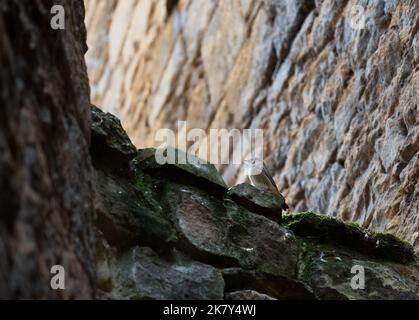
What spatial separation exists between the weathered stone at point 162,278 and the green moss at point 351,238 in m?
1.64

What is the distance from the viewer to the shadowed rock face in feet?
23.4

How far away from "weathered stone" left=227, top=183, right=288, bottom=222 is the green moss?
198 millimetres

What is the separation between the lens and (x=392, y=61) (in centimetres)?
1189

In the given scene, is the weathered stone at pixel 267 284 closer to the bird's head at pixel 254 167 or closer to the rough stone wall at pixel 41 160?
the rough stone wall at pixel 41 160

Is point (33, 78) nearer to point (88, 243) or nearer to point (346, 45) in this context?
point (88, 243)

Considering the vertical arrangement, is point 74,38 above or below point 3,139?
above

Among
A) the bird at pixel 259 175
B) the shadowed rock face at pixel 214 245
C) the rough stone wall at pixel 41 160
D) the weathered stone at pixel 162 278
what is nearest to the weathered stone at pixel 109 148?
the shadowed rock face at pixel 214 245

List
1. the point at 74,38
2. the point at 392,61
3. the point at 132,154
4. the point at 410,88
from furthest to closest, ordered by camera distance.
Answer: the point at 392,61
the point at 410,88
the point at 132,154
the point at 74,38

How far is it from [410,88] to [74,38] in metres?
5.15

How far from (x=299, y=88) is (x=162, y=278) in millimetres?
8685

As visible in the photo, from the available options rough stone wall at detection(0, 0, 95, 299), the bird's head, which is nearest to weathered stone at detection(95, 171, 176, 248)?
rough stone wall at detection(0, 0, 95, 299)

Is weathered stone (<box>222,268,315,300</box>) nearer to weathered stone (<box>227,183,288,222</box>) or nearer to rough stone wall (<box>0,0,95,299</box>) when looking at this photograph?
weathered stone (<box>227,183,288,222</box>)

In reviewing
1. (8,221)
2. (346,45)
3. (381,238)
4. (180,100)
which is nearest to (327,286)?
(381,238)

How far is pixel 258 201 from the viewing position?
880 cm
